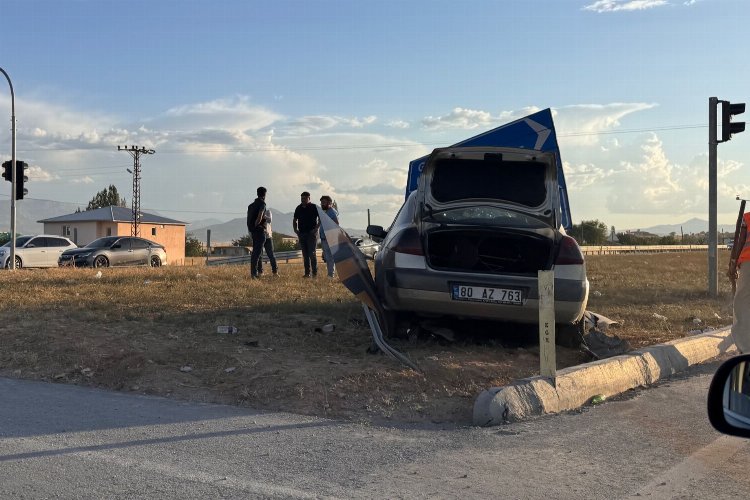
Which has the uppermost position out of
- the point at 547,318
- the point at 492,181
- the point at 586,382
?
the point at 492,181

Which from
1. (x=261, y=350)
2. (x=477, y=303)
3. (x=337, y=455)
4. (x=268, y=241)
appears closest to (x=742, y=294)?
(x=477, y=303)

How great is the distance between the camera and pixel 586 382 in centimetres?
588

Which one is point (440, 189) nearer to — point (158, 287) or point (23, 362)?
point (23, 362)

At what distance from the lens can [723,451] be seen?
452cm

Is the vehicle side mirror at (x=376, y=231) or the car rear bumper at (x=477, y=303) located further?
the vehicle side mirror at (x=376, y=231)

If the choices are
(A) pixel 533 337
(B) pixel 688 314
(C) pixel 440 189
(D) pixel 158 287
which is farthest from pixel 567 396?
(D) pixel 158 287

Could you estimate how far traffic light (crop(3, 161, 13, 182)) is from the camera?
895 inches

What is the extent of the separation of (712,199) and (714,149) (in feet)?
3.30

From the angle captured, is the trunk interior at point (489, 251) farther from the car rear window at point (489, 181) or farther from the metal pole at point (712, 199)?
the metal pole at point (712, 199)

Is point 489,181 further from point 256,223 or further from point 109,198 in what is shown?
point 109,198

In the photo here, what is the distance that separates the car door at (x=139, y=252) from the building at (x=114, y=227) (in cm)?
3781

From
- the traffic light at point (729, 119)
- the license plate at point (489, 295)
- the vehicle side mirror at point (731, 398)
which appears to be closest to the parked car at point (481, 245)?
the license plate at point (489, 295)

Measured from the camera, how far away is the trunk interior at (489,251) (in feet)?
22.7

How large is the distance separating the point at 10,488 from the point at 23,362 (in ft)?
10.9
